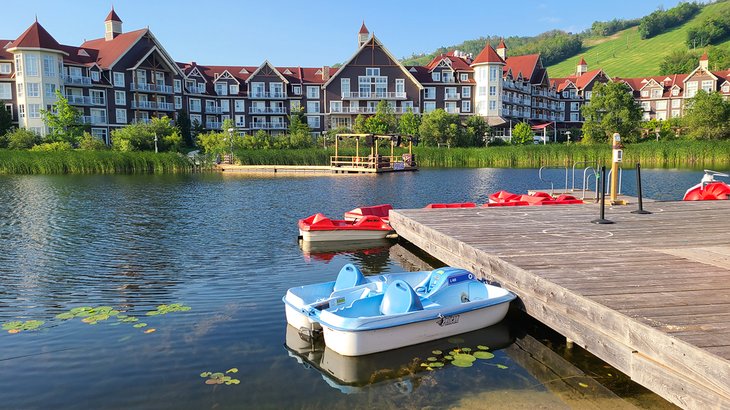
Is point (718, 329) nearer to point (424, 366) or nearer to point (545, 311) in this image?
point (545, 311)

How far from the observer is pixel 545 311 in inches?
298

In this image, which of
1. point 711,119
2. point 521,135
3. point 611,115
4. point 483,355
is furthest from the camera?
point 521,135

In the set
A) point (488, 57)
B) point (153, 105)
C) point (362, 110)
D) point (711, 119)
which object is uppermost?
point (488, 57)

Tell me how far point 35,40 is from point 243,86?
84.4 feet

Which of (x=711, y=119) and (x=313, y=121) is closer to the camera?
(x=711, y=119)

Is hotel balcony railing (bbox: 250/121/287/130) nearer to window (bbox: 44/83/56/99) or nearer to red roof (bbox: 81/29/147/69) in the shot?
red roof (bbox: 81/29/147/69)

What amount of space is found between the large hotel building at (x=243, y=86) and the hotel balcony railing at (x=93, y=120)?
105 millimetres

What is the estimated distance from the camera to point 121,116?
67875 mm

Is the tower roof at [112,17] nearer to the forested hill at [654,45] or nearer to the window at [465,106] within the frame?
the window at [465,106]

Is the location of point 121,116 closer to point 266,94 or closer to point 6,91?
point 6,91

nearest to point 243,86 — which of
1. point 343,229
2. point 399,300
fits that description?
point 343,229

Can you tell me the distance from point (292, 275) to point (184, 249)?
4326 mm

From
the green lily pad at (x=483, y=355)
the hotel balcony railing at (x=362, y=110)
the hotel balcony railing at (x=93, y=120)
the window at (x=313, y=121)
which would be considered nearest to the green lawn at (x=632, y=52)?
the hotel balcony railing at (x=362, y=110)

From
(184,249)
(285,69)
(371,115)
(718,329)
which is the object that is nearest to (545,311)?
(718,329)
